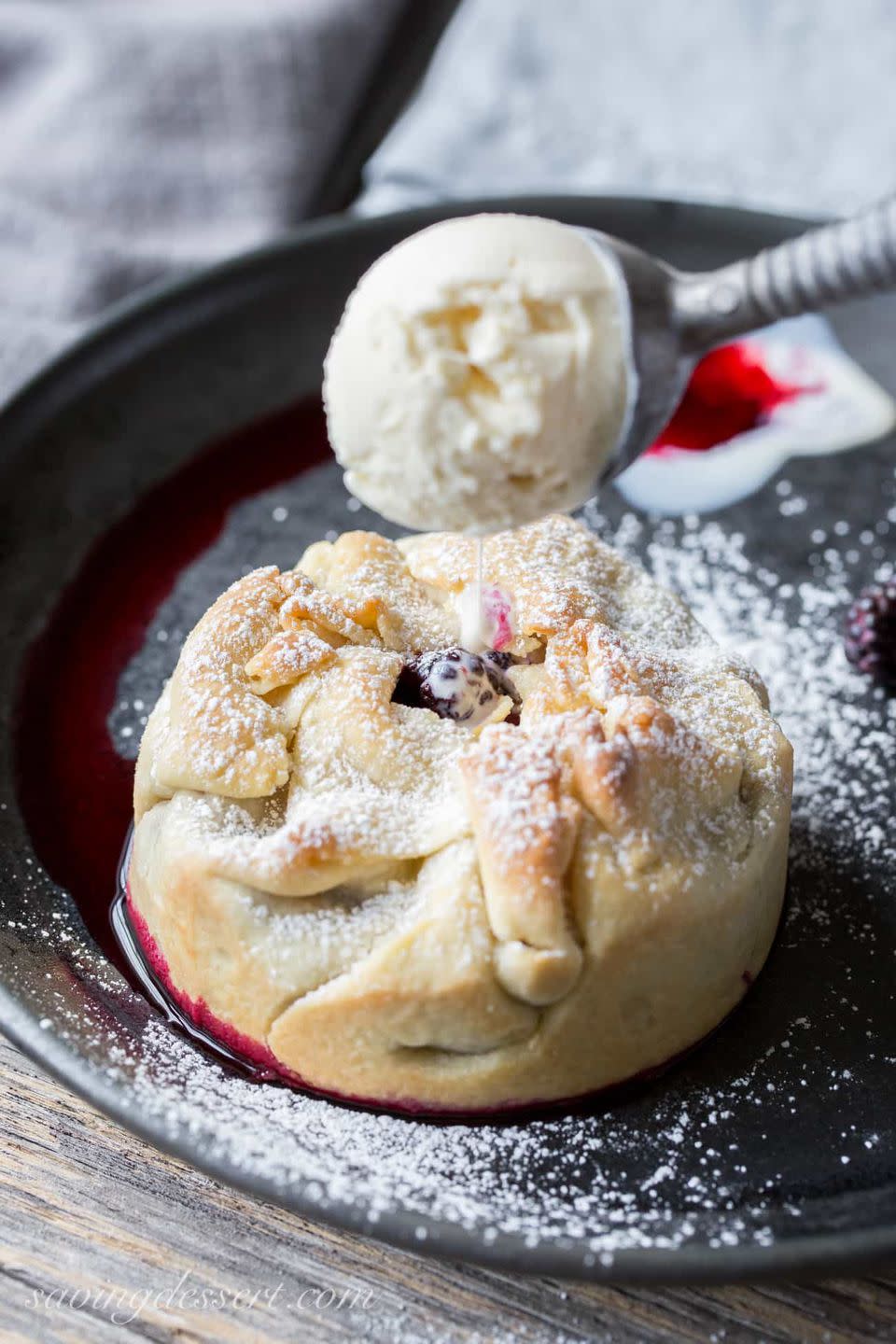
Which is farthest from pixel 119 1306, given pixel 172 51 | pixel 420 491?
pixel 172 51

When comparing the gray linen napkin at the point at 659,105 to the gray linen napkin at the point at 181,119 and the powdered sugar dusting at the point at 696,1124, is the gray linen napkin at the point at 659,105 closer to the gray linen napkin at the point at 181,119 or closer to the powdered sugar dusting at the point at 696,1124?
the gray linen napkin at the point at 181,119

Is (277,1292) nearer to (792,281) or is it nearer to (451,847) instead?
(451,847)

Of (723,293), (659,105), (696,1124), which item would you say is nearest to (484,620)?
(723,293)

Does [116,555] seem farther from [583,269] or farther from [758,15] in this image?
[758,15]

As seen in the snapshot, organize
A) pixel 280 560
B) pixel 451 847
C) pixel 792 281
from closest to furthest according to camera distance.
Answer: pixel 792 281, pixel 451 847, pixel 280 560

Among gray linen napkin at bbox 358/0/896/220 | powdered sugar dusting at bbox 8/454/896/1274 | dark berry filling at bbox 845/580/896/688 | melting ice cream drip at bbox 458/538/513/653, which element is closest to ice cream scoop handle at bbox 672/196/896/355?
melting ice cream drip at bbox 458/538/513/653

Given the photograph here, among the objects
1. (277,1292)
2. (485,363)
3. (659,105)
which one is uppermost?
(485,363)
